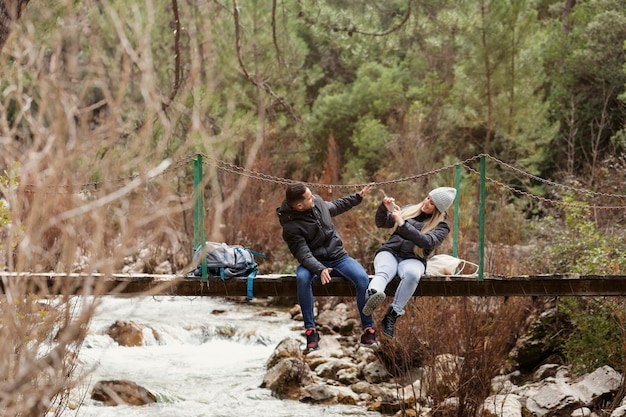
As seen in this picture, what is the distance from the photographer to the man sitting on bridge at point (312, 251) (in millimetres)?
5332

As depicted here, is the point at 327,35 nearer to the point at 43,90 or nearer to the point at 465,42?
the point at 43,90

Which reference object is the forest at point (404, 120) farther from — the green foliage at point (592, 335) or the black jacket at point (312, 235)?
the black jacket at point (312, 235)

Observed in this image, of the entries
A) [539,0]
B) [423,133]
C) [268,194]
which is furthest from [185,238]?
[539,0]

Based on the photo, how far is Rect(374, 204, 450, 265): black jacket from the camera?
548 centimetres

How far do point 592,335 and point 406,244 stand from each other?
2.73 metres

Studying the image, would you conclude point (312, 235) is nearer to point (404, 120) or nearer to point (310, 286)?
point (310, 286)

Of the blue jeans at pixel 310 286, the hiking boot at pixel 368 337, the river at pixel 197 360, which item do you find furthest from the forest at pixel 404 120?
the hiking boot at pixel 368 337

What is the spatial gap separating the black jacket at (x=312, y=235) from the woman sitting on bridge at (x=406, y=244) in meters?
0.25

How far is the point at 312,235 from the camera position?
5.51 metres

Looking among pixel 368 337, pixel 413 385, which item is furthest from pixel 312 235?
pixel 413 385

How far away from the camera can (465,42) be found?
15.6m

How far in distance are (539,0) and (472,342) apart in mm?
13436

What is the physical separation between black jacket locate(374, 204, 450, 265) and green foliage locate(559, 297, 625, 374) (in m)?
2.33

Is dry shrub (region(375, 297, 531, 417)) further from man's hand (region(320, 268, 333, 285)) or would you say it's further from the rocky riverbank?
man's hand (region(320, 268, 333, 285))
